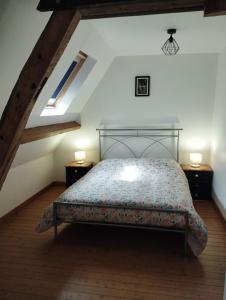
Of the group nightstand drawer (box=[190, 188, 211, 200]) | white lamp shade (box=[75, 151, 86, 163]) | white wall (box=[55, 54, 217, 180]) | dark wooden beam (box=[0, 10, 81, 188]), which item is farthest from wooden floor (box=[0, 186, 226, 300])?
white wall (box=[55, 54, 217, 180])

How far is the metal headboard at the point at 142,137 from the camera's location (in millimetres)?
4723

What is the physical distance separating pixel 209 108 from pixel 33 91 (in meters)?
3.55

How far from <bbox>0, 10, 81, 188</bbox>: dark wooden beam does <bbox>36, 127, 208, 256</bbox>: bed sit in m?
1.35

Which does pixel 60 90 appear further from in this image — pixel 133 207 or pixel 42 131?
pixel 133 207

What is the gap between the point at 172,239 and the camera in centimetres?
316

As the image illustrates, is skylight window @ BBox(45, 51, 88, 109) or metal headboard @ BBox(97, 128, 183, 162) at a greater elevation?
skylight window @ BBox(45, 51, 88, 109)

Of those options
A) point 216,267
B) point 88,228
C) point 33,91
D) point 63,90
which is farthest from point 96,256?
point 63,90

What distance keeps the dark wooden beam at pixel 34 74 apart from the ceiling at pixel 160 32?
1.04 meters

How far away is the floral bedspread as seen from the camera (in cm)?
274

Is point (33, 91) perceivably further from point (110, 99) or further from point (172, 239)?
point (110, 99)

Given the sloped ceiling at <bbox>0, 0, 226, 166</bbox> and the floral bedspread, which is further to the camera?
the floral bedspread

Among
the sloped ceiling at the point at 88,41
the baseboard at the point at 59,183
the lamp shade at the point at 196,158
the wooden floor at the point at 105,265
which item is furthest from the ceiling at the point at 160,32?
the baseboard at the point at 59,183

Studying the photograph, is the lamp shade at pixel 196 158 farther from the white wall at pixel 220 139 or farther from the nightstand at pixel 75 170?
the nightstand at pixel 75 170

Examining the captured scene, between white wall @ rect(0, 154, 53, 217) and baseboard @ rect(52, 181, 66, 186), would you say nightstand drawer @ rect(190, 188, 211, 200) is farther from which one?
white wall @ rect(0, 154, 53, 217)
